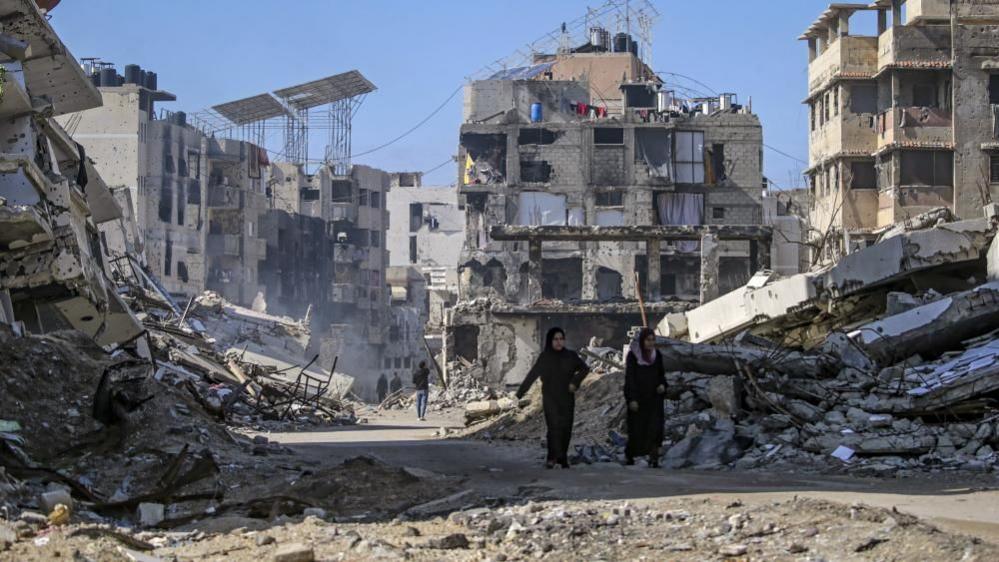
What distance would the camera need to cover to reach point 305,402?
1164 inches

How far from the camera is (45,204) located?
21.4 metres

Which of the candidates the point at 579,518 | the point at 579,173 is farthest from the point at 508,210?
the point at 579,518

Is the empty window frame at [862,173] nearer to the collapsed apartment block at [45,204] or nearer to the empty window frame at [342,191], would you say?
the collapsed apartment block at [45,204]

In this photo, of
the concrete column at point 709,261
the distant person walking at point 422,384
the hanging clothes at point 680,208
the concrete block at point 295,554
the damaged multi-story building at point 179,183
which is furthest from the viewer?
the damaged multi-story building at point 179,183

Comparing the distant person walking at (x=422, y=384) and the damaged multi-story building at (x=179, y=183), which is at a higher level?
the damaged multi-story building at (x=179, y=183)

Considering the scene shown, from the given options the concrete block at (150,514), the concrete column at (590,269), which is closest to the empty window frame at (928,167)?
the concrete column at (590,269)

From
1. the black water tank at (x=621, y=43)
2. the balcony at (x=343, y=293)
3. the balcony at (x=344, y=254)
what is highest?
the black water tank at (x=621, y=43)

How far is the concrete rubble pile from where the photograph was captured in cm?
1388

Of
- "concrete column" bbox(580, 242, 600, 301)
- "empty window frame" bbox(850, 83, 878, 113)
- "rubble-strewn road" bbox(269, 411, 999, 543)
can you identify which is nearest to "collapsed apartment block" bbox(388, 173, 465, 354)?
"concrete column" bbox(580, 242, 600, 301)

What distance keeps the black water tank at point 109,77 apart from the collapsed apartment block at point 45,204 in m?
49.3

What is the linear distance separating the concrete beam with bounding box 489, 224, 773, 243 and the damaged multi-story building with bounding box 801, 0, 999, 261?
8.53 metres

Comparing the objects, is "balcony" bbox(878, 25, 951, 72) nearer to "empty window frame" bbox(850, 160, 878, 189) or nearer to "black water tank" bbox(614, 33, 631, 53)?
"empty window frame" bbox(850, 160, 878, 189)

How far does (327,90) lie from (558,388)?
254 ft

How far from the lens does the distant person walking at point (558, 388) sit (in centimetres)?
1399
